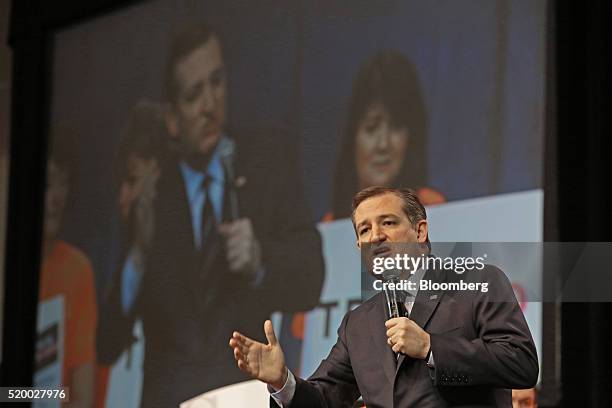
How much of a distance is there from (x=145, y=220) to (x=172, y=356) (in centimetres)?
62

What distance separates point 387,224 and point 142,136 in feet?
8.32

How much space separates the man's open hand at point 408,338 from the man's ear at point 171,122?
250 cm

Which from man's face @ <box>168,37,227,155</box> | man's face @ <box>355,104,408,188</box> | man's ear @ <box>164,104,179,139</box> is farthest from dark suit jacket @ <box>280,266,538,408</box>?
man's ear @ <box>164,104,179,139</box>

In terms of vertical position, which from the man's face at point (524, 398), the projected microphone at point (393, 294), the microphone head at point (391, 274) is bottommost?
the man's face at point (524, 398)

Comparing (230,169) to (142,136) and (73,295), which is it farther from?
(73,295)

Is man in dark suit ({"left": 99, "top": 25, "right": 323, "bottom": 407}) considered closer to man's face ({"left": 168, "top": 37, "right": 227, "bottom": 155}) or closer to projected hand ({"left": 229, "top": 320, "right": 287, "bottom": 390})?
man's face ({"left": 168, "top": 37, "right": 227, "bottom": 155})

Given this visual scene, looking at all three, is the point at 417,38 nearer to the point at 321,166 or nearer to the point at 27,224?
the point at 321,166

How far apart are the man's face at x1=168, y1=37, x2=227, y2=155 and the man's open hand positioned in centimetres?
236

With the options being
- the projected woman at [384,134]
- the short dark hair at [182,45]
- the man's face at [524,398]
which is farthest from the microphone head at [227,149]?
the man's face at [524,398]

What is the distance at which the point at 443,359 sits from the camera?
201 cm

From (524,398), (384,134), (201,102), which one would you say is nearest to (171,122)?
(201,102)

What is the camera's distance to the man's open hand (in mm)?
2037

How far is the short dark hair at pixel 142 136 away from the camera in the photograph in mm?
4422

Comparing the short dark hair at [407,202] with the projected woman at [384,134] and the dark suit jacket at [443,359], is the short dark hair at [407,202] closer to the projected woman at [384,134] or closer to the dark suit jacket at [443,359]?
the dark suit jacket at [443,359]
